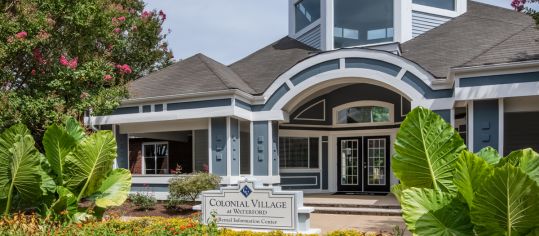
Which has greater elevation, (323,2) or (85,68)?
(323,2)

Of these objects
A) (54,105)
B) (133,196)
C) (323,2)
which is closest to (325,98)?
(323,2)

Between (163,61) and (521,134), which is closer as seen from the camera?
(521,134)

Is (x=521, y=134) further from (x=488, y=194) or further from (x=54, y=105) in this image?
(x=54, y=105)

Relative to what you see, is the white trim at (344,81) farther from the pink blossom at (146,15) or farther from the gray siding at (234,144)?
the pink blossom at (146,15)

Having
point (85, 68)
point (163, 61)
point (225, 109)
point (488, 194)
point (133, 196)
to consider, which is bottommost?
point (133, 196)

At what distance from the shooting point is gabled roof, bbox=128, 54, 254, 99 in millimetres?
14641

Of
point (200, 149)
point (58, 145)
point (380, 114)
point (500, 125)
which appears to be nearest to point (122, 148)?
point (200, 149)

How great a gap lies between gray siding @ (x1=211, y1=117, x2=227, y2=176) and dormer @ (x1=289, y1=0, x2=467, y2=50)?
461 cm

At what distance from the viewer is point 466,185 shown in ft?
14.7

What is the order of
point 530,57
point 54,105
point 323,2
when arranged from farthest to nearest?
point 323,2
point 54,105
point 530,57

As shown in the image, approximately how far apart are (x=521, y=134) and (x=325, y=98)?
6.26 meters

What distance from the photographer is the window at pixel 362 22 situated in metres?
15.5

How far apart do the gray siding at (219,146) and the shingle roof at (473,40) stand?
19.7ft

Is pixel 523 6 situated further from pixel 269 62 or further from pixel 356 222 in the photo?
pixel 269 62
